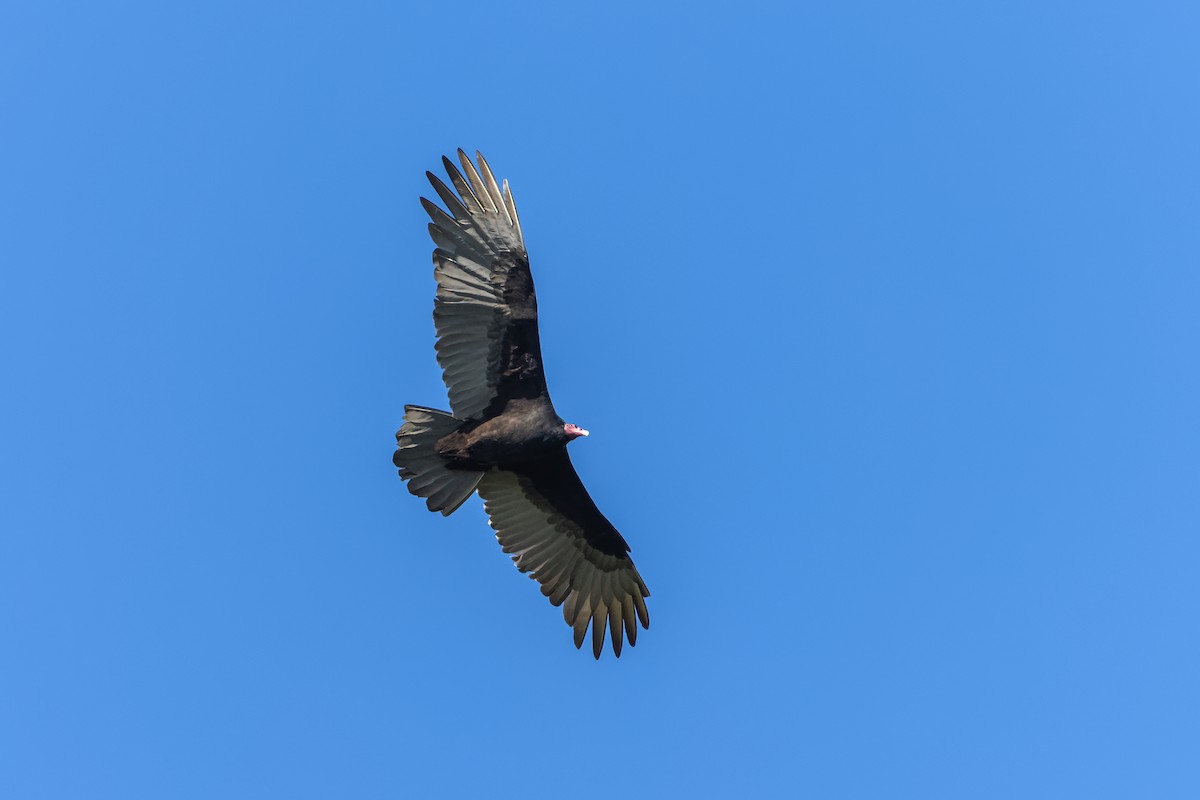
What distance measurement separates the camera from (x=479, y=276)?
14758mm

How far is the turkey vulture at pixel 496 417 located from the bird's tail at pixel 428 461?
0.01 metres

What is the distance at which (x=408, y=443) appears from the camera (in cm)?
1501

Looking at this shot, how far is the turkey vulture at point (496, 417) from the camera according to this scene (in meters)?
14.8

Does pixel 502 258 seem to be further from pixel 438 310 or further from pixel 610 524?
pixel 610 524

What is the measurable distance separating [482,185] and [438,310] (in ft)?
4.29

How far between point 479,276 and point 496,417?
57.1 inches

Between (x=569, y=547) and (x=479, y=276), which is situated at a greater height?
(x=479, y=276)

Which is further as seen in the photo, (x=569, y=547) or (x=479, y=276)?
(x=569, y=547)

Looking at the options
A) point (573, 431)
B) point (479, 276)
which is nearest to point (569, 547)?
point (573, 431)

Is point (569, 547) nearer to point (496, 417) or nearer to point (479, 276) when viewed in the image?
point (496, 417)

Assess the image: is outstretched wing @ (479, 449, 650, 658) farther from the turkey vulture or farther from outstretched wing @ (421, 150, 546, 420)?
outstretched wing @ (421, 150, 546, 420)

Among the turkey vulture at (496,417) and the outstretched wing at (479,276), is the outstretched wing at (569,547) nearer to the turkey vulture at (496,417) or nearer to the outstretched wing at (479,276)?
the turkey vulture at (496,417)

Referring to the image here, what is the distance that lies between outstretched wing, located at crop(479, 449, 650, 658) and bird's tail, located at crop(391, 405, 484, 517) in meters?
0.75

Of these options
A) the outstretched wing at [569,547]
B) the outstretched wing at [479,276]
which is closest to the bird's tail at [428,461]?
the outstretched wing at [479,276]
